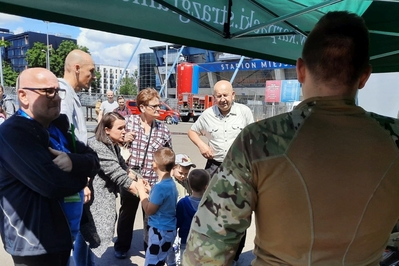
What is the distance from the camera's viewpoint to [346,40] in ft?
3.31

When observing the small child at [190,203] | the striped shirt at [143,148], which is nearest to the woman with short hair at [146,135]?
the striped shirt at [143,148]

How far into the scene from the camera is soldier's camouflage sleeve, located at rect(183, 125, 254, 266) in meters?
1.01

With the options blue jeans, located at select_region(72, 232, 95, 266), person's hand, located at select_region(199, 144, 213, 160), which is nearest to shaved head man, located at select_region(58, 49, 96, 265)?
blue jeans, located at select_region(72, 232, 95, 266)

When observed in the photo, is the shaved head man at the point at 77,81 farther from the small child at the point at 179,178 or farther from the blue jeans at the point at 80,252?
the small child at the point at 179,178

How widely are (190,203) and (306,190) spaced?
2028 mm

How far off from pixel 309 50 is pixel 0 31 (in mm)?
109776

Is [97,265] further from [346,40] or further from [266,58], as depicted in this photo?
[346,40]

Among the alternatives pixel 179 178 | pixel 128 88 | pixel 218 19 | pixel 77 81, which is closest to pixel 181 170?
pixel 179 178

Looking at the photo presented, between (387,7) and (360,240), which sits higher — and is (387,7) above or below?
above

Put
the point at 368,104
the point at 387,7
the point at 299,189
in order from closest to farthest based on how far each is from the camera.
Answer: the point at 299,189 → the point at 387,7 → the point at 368,104

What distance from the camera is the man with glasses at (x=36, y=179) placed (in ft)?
5.73

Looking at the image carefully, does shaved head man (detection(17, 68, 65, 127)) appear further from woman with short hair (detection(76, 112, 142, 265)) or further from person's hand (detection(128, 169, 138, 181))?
person's hand (detection(128, 169, 138, 181))

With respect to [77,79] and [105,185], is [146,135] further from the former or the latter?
[77,79]

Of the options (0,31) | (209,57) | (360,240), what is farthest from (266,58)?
(0,31)
